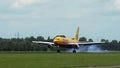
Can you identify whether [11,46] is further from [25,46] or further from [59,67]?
[59,67]

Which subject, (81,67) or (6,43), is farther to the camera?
(6,43)

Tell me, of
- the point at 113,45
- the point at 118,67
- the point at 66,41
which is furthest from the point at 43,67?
the point at 113,45

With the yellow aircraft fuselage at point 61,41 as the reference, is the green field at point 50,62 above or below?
below

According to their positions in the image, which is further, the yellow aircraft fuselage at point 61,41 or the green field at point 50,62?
the yellow aircraft fuselage at point 61,41

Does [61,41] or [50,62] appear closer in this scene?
[50,62]

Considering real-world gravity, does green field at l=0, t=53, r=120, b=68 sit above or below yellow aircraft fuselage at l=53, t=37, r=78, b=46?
below

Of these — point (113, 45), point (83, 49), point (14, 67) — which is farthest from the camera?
point (113, 45)

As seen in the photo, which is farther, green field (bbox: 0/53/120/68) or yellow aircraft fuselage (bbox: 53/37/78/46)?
yellow aircraft fuselage (bbox: 53/37/78/46)

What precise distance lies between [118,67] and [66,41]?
5859cm

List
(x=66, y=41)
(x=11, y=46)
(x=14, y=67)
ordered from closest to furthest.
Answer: (x=14, y=67) < (x=66, y=41) < (x=11, y=46)

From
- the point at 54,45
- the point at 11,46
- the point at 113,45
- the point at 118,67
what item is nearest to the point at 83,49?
the point at 54,45

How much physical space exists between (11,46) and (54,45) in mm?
31653

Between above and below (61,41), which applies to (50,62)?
below

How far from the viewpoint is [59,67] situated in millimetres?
37906
